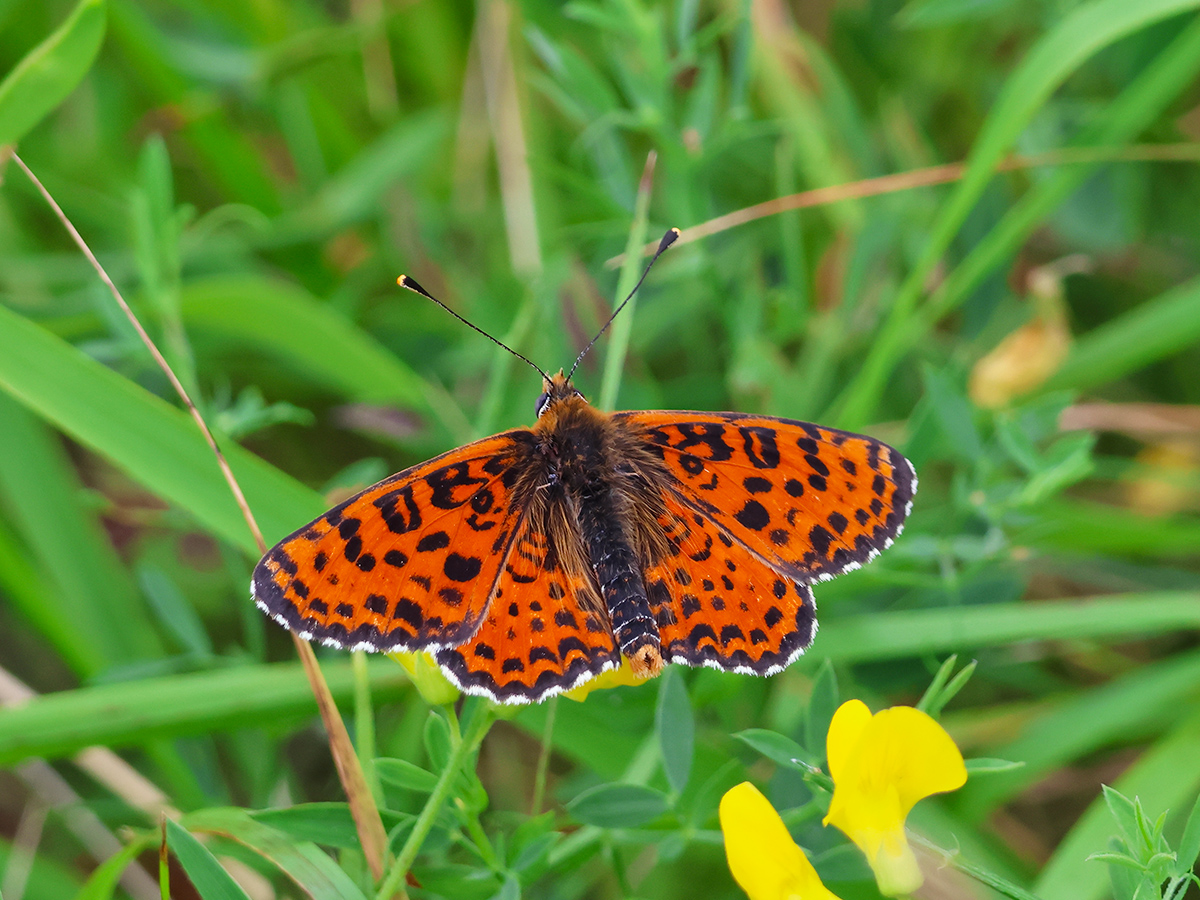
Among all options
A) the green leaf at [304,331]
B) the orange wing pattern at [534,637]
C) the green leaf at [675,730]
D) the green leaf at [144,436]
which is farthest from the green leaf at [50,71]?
the green leaf at [675,730]

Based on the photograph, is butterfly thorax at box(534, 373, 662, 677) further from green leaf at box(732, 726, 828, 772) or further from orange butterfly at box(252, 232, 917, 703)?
green leaf at box(732, 726, 828, 772)

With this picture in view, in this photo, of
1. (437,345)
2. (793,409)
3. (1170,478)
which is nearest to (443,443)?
(437,345)

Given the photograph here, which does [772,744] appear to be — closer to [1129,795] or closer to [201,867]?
[201,867]

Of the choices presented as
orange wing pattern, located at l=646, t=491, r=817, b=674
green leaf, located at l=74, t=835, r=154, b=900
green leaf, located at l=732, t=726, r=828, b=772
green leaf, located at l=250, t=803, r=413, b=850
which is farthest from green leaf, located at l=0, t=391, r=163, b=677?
green leaf, located at l=732, t=726, r=828, b=772

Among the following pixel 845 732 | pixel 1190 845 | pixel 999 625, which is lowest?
pixel 999 625

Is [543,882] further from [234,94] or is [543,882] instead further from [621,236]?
[234,94]

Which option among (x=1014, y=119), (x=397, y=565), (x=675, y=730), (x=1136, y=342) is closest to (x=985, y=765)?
(x=675, y=730)
